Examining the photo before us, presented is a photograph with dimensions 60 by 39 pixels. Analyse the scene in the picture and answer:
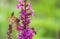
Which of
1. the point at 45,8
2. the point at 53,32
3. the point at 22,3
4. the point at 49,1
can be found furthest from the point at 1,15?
the point at 22,3

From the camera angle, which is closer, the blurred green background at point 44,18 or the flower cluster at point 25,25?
the flower cluster at point 25,25

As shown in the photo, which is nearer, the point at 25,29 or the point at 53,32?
the point at 25,29

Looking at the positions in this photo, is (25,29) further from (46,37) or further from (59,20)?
(59,20)

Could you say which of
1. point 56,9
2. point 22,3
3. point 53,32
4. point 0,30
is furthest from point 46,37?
point 22,3

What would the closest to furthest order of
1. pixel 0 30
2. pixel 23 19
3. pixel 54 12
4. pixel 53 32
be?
pixel 23 19 → pixel 0 30 → pixel 53 32 → pixel 54 12

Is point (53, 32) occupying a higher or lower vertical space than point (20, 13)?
lower

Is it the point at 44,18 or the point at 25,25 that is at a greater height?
the point at 25,25

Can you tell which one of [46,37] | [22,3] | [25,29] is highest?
[22,3]

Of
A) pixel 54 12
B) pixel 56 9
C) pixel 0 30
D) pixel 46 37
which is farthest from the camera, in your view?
pixel 56 9

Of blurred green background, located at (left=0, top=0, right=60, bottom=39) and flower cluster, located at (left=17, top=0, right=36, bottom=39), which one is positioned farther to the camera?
blurred green background, located at (left=0, top=0, right=60, bottom=39)

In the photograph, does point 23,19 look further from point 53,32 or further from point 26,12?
point 53,32

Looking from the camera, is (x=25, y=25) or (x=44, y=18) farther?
(x=44, y=18)
